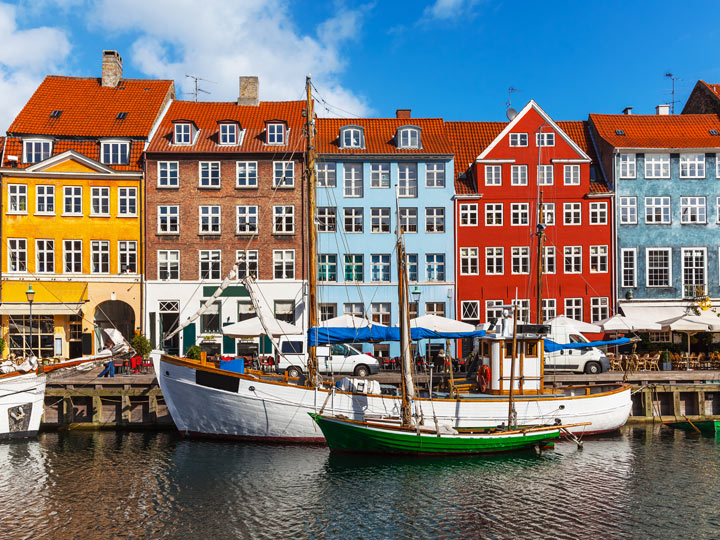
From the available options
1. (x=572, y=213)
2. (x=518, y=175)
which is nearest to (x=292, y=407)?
(x=518, y=175)

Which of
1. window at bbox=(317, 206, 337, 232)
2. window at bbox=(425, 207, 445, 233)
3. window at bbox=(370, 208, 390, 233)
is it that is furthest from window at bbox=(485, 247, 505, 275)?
window at bbox=(317, 206, 337, 232)

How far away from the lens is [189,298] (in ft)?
139

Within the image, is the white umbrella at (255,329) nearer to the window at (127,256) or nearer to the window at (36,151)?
the window at (127,256)

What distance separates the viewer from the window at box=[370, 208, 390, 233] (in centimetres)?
4381

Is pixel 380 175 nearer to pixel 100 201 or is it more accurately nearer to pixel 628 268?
pixel 628 268

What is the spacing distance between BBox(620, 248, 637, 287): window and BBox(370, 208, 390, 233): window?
14419 millimetres

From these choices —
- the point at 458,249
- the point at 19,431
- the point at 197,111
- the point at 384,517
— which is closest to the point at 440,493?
the point at 384,517

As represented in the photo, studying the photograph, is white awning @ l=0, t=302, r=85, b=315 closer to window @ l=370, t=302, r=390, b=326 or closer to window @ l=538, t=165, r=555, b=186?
window @ l=370, t=302, r=390, b=326

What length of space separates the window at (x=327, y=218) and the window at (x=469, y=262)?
803 centimetres

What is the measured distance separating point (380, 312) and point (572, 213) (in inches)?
523

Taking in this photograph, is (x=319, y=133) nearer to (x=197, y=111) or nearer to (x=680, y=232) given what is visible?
(x=197, y=111)

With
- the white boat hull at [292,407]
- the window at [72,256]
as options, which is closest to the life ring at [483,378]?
the white boat hull at [292,407]

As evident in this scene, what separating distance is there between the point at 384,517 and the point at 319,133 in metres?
30.6

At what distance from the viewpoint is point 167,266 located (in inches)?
1679
